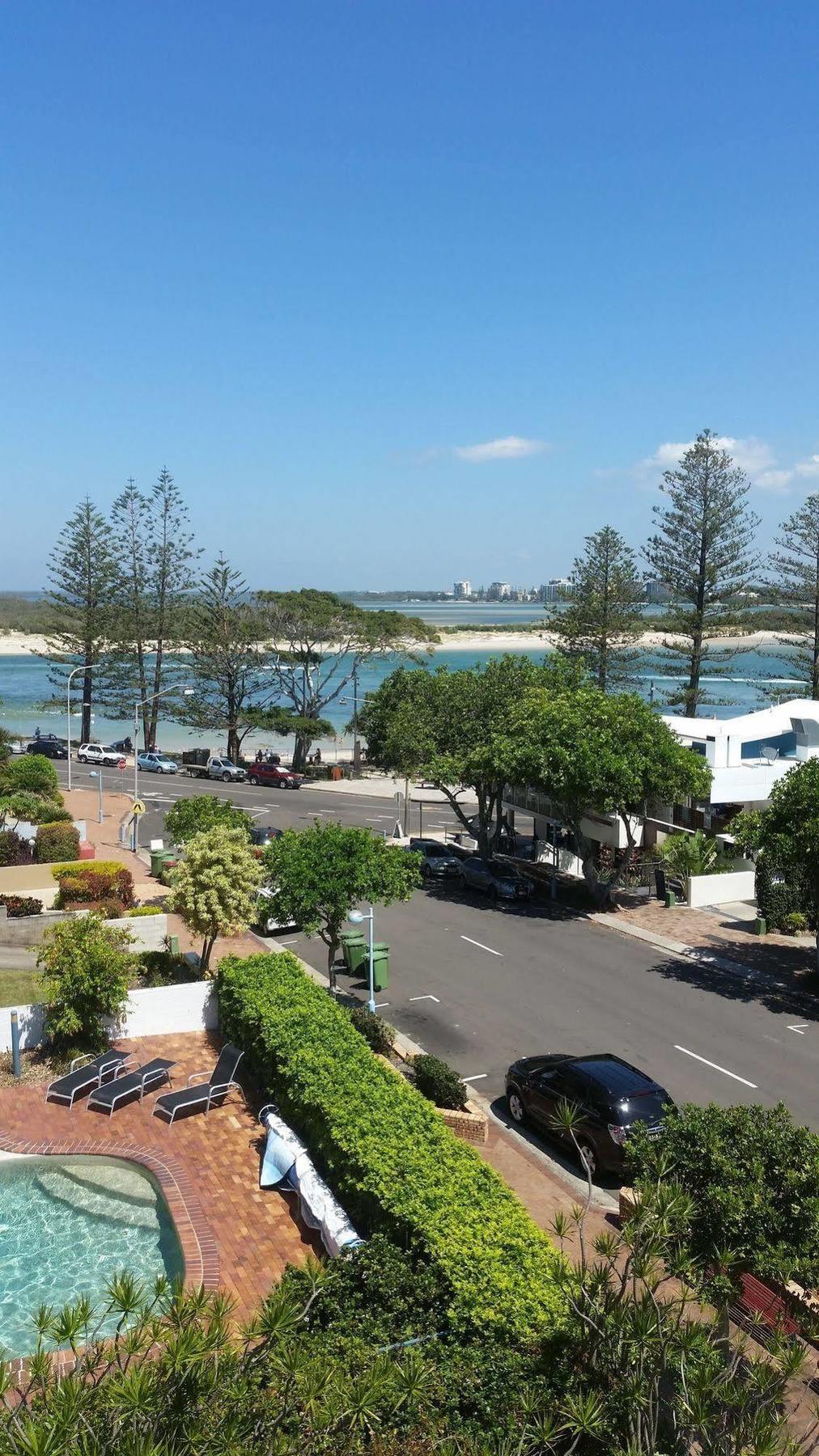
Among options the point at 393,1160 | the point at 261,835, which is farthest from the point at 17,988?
the point at 261,835

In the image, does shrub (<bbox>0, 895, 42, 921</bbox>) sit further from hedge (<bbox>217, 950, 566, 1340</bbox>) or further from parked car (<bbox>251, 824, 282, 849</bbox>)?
parked car (<bbox>251, 824, 282, 849</bbox>)

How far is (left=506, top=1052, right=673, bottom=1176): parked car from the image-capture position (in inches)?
466

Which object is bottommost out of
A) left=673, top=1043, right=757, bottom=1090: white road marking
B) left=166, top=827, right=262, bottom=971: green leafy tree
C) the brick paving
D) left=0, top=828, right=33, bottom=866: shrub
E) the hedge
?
the brick paving

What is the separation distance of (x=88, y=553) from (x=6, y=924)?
42.4 meters

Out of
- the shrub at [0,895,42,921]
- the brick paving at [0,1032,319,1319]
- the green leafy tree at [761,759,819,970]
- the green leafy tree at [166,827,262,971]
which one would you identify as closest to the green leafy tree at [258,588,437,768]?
the shrub at [0,895,42,921]

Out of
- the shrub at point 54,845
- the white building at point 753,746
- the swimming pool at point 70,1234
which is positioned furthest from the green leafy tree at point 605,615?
the swimming pool at point 70,1234

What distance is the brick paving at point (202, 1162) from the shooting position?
392 inches

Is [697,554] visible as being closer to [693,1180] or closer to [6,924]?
[6,924]

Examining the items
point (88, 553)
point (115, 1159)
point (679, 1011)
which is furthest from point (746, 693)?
point (115, 1159)

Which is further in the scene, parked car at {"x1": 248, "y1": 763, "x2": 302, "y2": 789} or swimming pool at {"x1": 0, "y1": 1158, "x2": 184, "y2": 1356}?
parked car at {"x1": 248, "y1": 763, "x2": 302, "y2": 789}

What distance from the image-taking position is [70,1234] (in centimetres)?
1080

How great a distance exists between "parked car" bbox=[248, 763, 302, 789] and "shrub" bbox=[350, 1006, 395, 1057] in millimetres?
33165

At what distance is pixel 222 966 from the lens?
15344mm

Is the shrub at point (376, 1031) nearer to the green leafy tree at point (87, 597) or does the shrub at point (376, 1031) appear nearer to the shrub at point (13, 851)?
the shrub at point (13, 851)
